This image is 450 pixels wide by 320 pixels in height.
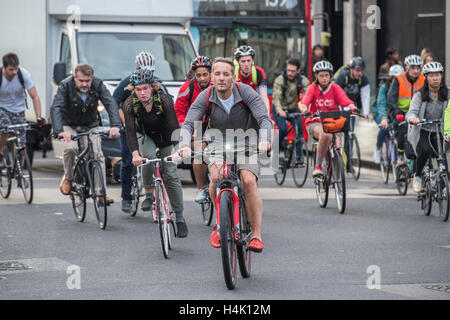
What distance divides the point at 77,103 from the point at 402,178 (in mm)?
4514

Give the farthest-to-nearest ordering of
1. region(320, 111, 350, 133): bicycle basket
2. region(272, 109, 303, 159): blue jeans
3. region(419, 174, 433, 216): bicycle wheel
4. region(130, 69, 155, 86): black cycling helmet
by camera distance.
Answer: region(272, 109, 303, 159): blue jeans < region(320, 111, 350, 133): bicycle basket < region(419, 174, 433, 216): bicycle wheel < region(130, 69, 155, 86): black cycling helmet

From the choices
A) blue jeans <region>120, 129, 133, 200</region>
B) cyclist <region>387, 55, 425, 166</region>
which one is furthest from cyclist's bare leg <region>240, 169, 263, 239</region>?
cyclist <region>387, 55, 425, 166</region>

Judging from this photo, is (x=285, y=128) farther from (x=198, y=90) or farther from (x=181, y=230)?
(x=181, y=230)

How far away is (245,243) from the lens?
734 cm

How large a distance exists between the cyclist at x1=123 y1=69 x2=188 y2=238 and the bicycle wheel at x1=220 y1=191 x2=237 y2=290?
7.41 ft

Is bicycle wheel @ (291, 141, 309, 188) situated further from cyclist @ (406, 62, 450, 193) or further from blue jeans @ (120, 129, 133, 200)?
blue jeans @ (120, 129, 133, 200)

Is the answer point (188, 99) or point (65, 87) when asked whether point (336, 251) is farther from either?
point (65, 87)

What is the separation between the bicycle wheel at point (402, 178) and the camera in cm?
1268

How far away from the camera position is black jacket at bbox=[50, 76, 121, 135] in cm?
1061

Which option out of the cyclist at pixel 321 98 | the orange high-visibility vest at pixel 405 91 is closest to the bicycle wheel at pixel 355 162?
the orange high-visibility vest at pixel 405 91

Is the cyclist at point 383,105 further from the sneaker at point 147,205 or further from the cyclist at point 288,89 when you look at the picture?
the sneaker at point 147,205
